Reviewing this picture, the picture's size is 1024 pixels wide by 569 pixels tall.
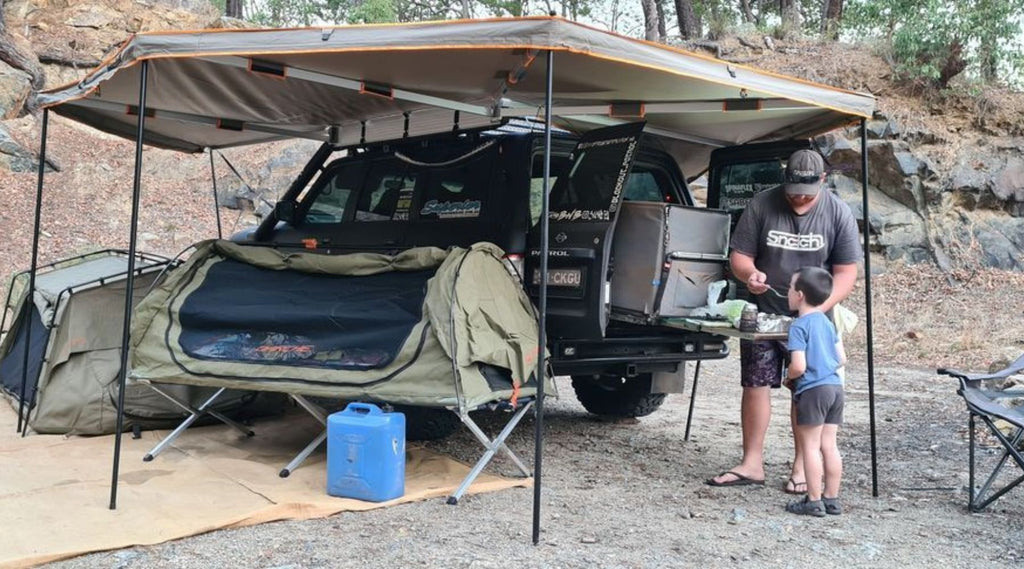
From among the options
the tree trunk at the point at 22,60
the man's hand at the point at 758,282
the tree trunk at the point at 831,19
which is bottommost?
the man's hand at the point at 758,282

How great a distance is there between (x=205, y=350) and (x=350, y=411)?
0.99 metres

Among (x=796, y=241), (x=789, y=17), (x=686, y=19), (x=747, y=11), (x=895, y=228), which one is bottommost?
(x=796, y=241)

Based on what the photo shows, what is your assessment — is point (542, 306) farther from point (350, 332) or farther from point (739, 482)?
point (739, 482)

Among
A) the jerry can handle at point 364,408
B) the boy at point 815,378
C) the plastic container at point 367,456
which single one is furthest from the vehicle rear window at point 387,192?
the boy at point 815,378

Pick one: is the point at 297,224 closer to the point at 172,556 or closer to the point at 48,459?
the point at 48,459

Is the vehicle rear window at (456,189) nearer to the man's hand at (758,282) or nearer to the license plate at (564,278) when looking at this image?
the license plate at (564,278)

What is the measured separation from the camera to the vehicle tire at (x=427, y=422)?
513 centimetres

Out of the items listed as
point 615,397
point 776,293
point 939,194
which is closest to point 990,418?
point 776,293

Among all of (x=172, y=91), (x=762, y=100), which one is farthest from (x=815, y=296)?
(x=172, y=91)

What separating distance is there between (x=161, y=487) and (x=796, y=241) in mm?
3375

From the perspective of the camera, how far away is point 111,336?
5.63 meters

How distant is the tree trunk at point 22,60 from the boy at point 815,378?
14.8 metres

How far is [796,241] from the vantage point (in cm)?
455

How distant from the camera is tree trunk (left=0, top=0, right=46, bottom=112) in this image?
602 inches
